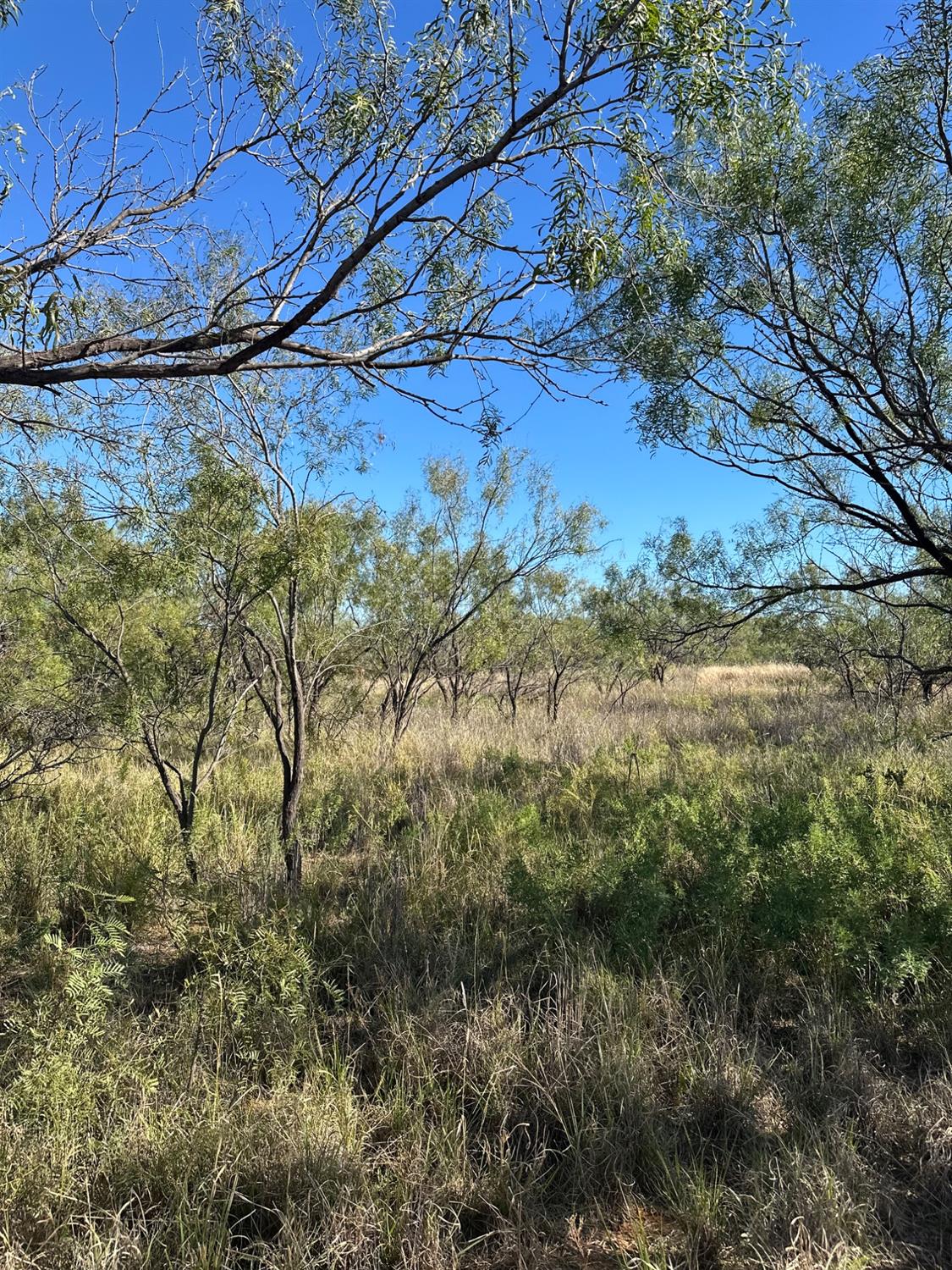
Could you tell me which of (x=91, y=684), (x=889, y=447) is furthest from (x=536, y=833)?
(x=889, y=447)

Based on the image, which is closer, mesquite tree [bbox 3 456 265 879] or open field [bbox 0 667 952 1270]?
open field [bbox 0 667 952 1270]

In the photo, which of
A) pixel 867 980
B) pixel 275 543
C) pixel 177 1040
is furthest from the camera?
pixel 275 543

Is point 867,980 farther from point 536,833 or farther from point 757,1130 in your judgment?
point 536,833

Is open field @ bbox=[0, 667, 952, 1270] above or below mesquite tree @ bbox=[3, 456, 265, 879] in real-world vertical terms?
below

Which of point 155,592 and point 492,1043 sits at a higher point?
point 155,592

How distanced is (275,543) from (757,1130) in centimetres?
396

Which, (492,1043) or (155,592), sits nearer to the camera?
(492,1043)

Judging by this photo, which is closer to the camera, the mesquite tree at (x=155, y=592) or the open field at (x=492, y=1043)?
the open field at (x=492, y=1043)

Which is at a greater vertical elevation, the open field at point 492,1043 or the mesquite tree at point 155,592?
the mesquite tree at point 155,592

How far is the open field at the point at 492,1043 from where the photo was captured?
6.33 ft

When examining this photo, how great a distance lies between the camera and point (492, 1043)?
2707mm

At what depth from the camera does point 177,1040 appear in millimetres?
2693

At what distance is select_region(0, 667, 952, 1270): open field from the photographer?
76.0 inches

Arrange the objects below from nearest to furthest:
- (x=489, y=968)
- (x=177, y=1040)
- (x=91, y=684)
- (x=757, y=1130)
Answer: (x=757, y=1130) < (x=177, y=1040) < (x=489, y=968) < (x=91, y=684)
